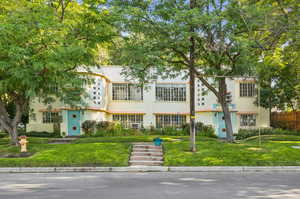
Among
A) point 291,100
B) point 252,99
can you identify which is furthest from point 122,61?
point 291,100

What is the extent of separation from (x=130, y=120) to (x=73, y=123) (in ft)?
18.5

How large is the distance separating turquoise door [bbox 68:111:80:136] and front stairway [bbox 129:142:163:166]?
9.28m

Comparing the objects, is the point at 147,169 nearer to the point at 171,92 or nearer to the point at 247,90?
the point at 171,92

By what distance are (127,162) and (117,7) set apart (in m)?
8.18

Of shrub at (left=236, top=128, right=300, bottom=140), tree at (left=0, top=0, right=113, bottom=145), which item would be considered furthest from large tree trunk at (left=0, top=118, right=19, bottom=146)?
shrub at (left=236, top=128, right=300, bottom=140)

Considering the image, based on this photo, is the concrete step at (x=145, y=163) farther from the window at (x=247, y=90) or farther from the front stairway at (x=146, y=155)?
the window at (x=247, y=90)

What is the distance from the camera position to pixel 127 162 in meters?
12.8

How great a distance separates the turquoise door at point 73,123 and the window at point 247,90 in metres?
16.0

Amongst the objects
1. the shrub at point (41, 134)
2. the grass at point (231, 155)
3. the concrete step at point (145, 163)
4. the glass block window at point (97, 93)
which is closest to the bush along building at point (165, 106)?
the glass block window at point (97, 93)

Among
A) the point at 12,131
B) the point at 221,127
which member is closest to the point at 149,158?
the point at 12,131

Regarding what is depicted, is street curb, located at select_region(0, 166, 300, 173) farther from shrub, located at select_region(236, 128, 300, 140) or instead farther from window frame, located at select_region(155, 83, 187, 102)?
window frame, located at select_region(155, 83, 187, 102)

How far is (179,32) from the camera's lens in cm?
1403

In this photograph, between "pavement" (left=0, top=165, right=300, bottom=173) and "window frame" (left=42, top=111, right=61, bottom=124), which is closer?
"pavement" (left=0, top=165, right=300, bottom=173)

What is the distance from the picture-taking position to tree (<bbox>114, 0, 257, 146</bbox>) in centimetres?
1370
